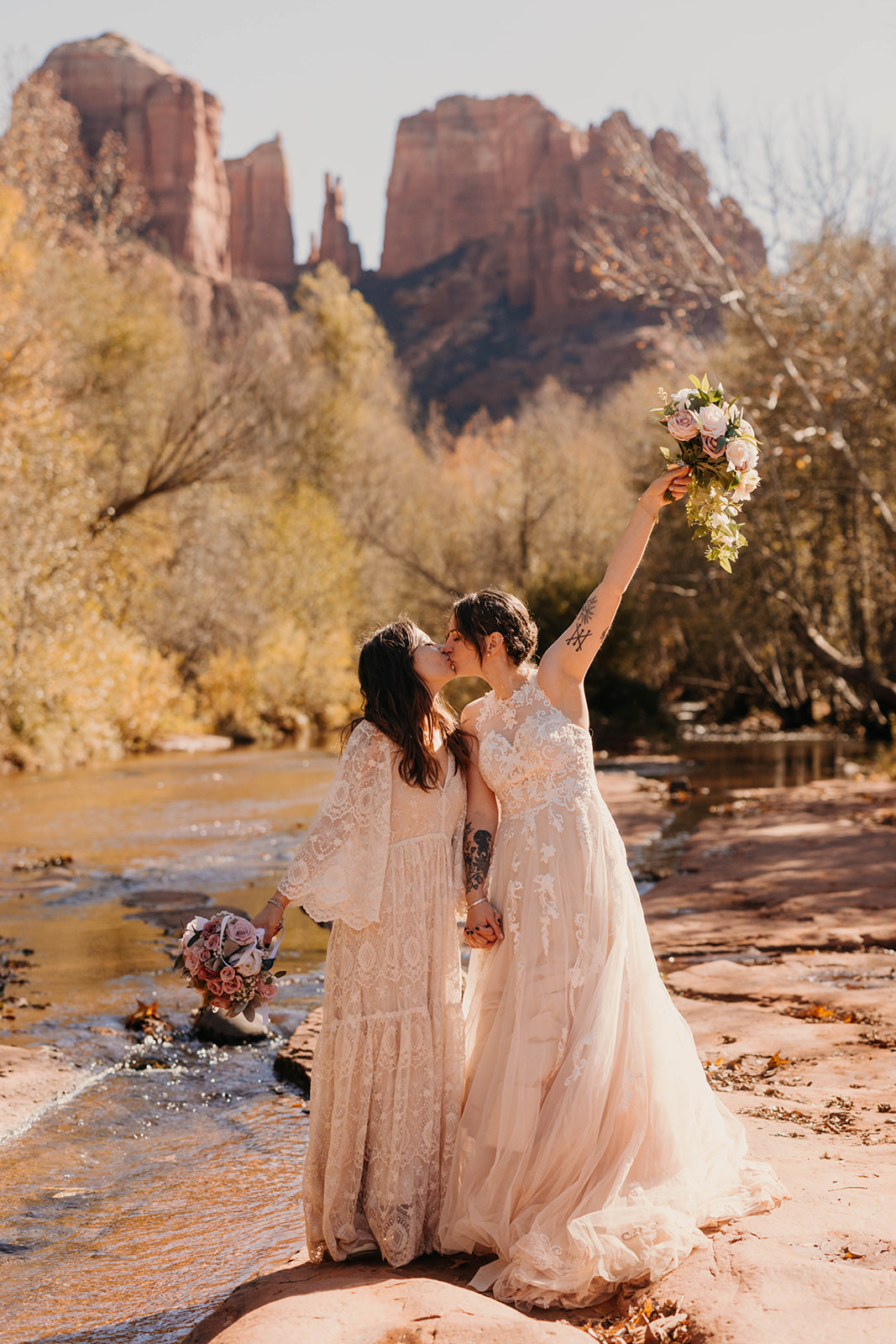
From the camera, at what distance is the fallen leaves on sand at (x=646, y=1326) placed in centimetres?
271

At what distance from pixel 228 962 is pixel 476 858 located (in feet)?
2.83

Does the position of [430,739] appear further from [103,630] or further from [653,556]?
[653,556]

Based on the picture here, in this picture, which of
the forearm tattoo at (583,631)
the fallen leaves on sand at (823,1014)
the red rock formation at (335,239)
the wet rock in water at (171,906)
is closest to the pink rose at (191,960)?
the forearm tattoo at (583,631)

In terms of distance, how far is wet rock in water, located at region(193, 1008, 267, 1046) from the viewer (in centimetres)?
610

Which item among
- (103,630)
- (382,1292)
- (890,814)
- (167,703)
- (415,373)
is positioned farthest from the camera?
(415,373)

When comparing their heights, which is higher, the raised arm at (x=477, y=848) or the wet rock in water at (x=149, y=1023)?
the raised arm at (x=477, y=848)

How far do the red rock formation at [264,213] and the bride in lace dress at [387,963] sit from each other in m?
111

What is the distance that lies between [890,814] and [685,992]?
629 centimetres

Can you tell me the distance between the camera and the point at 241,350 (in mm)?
27359

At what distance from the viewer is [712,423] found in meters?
3.81

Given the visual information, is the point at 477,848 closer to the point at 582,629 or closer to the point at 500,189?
the point at 582,629

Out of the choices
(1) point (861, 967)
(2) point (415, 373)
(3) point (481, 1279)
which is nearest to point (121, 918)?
(1) point (861, 967)

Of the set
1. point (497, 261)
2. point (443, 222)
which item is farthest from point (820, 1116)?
point (443, 222)

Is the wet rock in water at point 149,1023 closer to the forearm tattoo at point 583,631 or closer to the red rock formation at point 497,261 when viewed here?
the forearm tattoo at point 583,631
